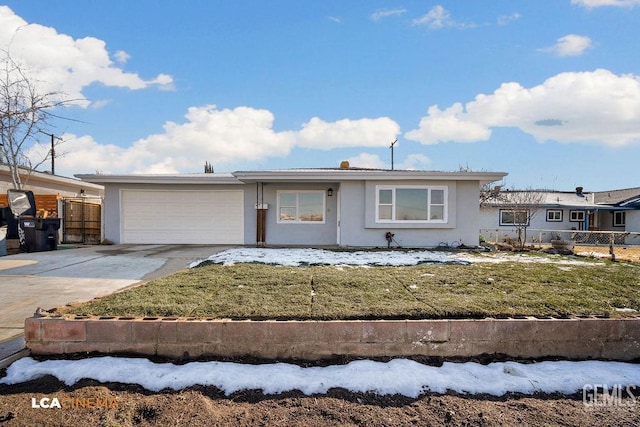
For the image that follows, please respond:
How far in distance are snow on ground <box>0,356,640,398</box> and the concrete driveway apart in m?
1.06

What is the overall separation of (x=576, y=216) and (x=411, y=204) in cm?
1760

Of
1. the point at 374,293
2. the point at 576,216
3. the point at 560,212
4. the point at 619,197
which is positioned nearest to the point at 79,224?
the point at 374,293

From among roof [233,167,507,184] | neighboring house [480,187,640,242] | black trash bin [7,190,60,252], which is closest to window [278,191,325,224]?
roof [233,167,507,184]

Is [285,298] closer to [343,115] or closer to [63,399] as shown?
[63,399]

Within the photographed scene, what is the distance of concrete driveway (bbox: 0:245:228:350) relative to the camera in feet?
14.5

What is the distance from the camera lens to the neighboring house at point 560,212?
66.7ft

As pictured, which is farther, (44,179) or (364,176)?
(44,179)

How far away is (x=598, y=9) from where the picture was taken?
789cm

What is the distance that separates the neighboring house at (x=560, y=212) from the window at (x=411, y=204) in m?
10.5

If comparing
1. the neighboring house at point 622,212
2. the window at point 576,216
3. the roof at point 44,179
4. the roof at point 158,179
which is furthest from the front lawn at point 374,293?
the neighboring house at point 622,212

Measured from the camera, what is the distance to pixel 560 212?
21344 mm

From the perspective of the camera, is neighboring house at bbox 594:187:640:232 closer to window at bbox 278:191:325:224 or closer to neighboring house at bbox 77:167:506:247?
neighboring house at bbox 77:167:506:247

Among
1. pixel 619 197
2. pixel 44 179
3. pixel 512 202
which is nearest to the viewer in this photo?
pixel 44 179

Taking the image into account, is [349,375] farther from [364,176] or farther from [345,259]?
[364,176]
